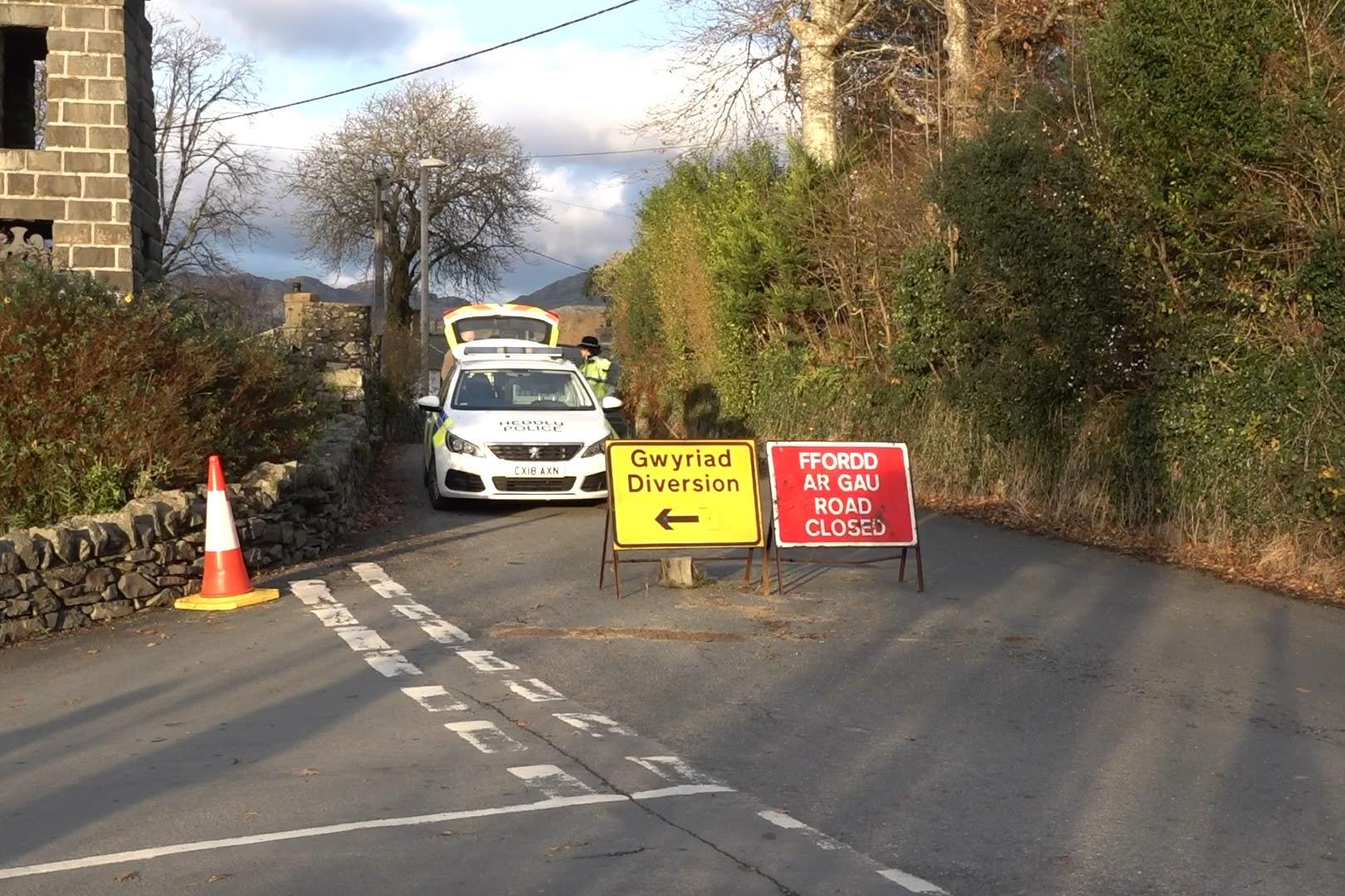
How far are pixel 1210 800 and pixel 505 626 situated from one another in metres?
5.13

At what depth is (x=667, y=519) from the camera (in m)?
11.8

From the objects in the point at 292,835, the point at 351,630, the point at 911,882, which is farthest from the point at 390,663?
the point at 911,882

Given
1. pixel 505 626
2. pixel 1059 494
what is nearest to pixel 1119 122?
pixel 1059 494

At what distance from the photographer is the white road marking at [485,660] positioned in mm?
9242

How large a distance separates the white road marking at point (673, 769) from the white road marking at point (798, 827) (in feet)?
1.75

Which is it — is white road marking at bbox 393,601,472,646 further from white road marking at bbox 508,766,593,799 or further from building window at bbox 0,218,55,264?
building window at bbox 0,218,55,264

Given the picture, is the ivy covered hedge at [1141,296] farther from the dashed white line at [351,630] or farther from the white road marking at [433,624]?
the dashed white line at [351,630]

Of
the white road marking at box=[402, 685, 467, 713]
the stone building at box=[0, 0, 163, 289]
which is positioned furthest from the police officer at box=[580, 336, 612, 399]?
the white road marking at box=[402, 685, 467, 713]

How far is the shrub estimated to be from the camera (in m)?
11.9

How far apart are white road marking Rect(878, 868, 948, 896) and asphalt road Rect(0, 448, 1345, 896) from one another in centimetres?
1

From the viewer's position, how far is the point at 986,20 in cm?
2267

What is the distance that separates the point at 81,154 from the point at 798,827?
16.0 m

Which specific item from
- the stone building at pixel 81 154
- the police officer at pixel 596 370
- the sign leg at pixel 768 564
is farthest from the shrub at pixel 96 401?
the police officer at pixel 596 370

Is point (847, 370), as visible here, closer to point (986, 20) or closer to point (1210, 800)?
point (986, 20)
